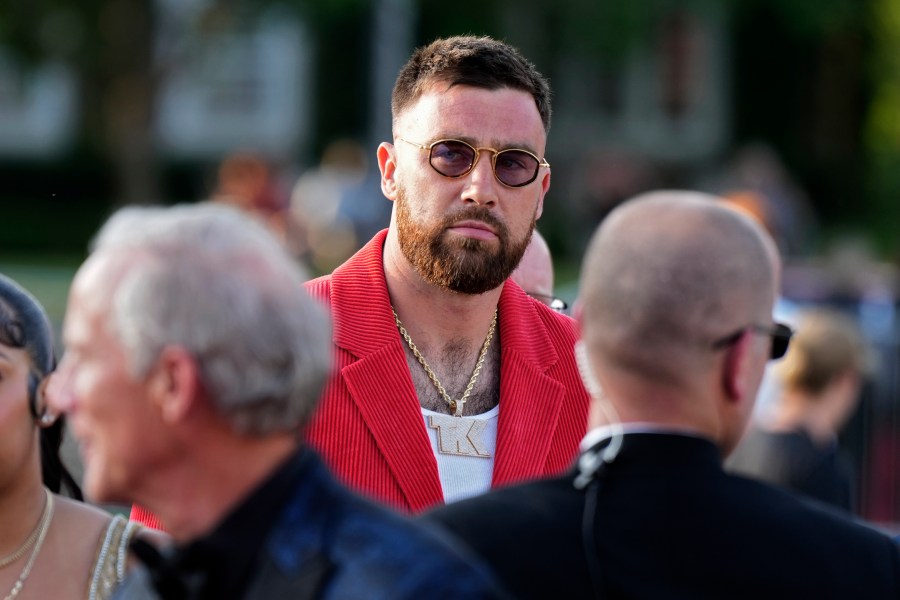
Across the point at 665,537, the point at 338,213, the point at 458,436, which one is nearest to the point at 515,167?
the point at 458,436

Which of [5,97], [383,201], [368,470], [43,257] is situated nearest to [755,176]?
[383,201]

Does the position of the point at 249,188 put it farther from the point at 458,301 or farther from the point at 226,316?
the point at 226,316

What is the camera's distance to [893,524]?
9234mm

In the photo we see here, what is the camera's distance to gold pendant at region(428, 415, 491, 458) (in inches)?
144

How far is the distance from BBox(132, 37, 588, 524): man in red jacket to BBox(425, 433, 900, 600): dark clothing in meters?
1.13

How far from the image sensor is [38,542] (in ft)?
10.5

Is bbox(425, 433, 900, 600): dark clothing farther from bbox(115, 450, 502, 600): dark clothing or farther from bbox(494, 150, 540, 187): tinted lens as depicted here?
bbox(494, 150, 540, 187): tinted lens

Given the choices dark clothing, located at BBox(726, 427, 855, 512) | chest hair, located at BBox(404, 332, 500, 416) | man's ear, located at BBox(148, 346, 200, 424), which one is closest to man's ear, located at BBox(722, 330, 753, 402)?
man's ear, located at BBox(148, 346, 200, 424)

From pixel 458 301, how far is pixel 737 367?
1438 millimetres

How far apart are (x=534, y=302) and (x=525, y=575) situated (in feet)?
5.97

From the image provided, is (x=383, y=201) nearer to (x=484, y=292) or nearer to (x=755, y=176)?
(x=755, y=176)

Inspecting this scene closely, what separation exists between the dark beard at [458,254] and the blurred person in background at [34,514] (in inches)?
37.8

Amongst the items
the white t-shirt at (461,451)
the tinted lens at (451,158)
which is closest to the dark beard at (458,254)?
the tinted lens at (451,158)

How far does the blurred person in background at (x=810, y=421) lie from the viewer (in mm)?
5613
